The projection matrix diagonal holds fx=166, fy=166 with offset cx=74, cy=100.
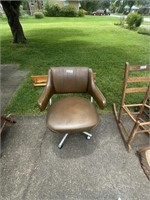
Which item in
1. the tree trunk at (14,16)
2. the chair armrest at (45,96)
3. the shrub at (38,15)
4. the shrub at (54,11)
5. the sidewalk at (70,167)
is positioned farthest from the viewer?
the shrub at (54,11)

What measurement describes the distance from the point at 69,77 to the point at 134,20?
465 inches

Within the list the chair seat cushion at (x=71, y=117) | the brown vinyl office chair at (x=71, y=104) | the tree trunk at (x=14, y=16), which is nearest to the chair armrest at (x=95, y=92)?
the brown vinyl office chair at (x=71, y=104)

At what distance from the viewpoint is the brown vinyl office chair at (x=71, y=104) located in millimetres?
1949

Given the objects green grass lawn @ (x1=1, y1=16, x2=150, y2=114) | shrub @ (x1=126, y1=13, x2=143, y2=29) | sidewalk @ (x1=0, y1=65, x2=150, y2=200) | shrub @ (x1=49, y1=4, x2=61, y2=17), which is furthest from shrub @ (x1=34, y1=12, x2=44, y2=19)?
sidewalk @ (x1=0, y1=65, x2=150, y2=200)

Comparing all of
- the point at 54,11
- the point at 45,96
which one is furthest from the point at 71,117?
the point at 54,11

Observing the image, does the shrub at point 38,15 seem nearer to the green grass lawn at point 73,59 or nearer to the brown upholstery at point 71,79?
the green grass lawn at point 73,59

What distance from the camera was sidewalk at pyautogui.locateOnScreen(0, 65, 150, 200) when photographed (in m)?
1.72

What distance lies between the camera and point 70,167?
6.45ft

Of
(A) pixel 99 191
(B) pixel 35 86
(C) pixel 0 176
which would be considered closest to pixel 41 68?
(B) pixel 35 86

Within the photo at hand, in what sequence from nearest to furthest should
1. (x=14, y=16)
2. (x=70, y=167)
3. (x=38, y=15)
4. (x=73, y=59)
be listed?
1. (x=70, y=167)
2. (x=73, y=59)
3. (x=14, y=16)
4. (x=38, y=15)

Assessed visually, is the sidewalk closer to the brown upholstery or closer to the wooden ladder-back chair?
the wooden ladder-back chair

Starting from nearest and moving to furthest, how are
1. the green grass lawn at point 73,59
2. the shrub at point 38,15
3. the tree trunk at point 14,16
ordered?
the green grass lawn at point 73,59
the tree trunk at point 14,16
the shrub at point 38,15

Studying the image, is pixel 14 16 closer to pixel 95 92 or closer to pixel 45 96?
pixel 45 96

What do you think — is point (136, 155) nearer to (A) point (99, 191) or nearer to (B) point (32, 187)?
(A) point (99, 191)
